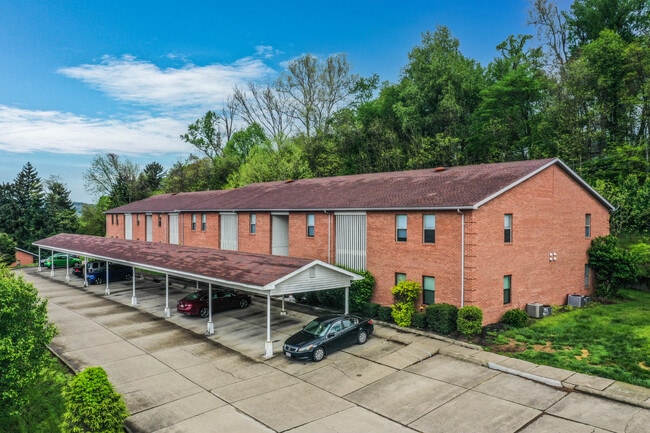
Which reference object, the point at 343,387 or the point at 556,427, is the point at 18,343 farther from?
the point at 556,427

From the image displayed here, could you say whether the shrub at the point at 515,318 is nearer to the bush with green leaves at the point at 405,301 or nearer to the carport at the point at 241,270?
the bush with green leaves at the point at 405,301

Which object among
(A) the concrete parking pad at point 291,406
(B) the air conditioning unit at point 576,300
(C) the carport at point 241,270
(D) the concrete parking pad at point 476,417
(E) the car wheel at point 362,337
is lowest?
(A) the concrete parking pad at point 291,406

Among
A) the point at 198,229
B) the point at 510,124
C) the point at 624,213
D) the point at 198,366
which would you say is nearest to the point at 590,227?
the point at 624,213

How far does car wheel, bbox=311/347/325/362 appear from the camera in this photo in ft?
58.0

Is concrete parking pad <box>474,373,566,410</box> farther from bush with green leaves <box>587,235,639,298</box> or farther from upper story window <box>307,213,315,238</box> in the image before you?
bush with green leaves <box>587,235,639,298</box>

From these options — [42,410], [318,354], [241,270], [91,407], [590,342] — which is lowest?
[42,410]

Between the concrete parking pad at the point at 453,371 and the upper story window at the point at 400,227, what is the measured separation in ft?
24.4

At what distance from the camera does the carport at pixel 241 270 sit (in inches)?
766

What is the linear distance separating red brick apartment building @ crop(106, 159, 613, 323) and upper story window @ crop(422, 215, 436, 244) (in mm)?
55

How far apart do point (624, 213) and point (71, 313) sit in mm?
40539

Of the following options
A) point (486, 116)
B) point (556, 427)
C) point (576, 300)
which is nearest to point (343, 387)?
point (556, 427)

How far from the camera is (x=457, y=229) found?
21094mm

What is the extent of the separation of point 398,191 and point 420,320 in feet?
27.6

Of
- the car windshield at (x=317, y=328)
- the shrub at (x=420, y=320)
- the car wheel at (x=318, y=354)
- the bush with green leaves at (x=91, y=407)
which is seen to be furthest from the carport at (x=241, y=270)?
the bush with green leaves at (x=91, y=407)
